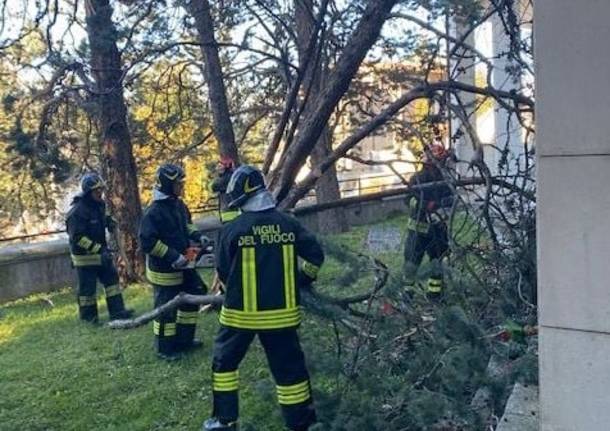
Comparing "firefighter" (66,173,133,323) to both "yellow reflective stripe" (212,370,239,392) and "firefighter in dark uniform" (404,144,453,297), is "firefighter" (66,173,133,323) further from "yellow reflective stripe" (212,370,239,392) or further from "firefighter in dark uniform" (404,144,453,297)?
"yellow reflective stripe" (212,370,239,392)

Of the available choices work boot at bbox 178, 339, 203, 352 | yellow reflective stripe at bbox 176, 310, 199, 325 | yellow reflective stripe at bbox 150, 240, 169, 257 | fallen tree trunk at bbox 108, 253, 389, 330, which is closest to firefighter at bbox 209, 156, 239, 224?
yellow reflective stripe at bbox 150, 240, 169, 257

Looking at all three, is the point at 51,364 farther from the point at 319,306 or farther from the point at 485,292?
the point at 485,292

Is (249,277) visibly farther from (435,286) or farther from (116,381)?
(116,381)

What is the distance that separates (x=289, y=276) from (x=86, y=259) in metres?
4.33

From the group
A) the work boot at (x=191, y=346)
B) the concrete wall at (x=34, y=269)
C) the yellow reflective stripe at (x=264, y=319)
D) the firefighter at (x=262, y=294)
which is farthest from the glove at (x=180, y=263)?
the concrete wall at (x=34, y=269)

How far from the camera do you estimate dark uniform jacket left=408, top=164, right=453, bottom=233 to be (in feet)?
20.8

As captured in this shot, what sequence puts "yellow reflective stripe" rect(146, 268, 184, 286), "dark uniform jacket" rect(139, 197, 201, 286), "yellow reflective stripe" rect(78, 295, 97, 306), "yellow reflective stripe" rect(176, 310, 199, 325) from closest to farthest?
"dark uniform jacket" rect(139, 197, 201, 286)
"yellow reflective stripe" rect(146, 268, 184, 286)
"yellow reflective stripe" rect(176, 310, 199, 325)
"yellow reflective stripe" rect(78, 295, 97, 306)

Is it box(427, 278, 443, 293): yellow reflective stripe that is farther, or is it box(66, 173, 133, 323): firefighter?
box(66, 173, 133, 323): firefighter

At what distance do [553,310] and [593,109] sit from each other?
0.76 meters

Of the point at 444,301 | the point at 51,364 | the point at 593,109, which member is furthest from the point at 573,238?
the point at 51,364

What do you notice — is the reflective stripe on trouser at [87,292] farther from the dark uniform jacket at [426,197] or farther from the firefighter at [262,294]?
the firefighter at [262,294]

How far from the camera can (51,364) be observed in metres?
6.73

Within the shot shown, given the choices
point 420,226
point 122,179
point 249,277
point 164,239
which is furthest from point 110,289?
point 249,277

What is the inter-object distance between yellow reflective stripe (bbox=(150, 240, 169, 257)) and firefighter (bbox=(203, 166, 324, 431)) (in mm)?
1796
